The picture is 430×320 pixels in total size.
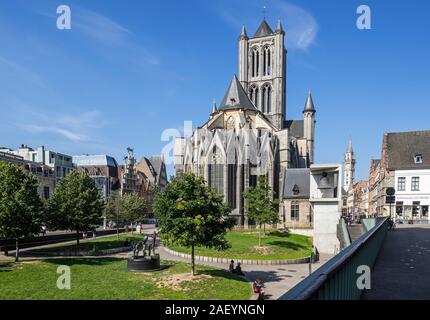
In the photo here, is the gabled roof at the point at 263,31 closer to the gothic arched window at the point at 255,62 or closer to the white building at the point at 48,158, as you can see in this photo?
the gothic arched window at the point at 255,62

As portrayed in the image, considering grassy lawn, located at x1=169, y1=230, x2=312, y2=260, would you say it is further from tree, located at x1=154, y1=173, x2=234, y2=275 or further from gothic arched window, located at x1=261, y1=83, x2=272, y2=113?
gothic arched window, located at x1=261, y1=83, x2=272, y2=113

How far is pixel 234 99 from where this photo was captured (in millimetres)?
76125

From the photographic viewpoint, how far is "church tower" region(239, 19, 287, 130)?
9318 centimetres

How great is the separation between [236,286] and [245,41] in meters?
89.0

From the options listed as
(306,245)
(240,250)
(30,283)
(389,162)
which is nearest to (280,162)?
(389,162)

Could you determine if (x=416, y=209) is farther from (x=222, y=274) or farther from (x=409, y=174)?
(x=222, y=274)

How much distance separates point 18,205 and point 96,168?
6048 centimetres

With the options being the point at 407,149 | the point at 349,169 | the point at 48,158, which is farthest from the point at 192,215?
the point at 349,169

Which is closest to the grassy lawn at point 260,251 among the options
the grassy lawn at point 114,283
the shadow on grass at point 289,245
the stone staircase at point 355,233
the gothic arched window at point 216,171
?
the shadow on grass at point 289,245

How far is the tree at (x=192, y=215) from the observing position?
2191 centimetres

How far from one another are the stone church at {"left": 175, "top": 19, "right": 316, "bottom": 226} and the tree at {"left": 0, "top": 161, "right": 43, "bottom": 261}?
1399 inches
